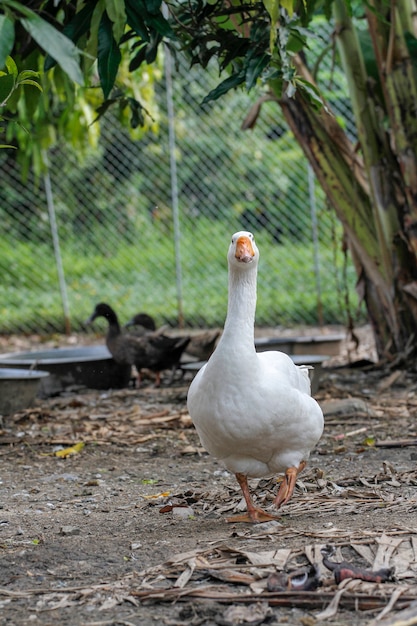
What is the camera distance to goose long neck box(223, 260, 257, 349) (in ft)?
12.9

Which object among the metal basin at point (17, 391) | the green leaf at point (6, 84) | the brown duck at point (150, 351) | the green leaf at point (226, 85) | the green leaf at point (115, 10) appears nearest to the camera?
the green leaf at point (6, 84)

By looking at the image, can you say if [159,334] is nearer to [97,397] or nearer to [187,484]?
[97,397]

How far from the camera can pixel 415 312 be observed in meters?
7.81

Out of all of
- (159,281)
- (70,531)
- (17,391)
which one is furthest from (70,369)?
(159,281)

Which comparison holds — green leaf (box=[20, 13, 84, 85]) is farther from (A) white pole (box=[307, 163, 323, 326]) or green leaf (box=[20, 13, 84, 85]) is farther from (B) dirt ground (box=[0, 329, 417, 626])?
(A) white pole (box=[307, 163, 323, 326])

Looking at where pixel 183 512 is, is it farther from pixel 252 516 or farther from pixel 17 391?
pixel 17 391

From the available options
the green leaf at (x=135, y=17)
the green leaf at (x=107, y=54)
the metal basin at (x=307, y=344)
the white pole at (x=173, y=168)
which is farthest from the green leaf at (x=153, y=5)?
the white pole at (x=173, y=168)

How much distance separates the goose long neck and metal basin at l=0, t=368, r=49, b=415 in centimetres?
281

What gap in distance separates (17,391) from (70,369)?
1.33 metres

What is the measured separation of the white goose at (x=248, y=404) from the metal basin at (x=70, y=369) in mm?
3844

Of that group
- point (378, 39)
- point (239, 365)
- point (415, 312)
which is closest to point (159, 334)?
point (415, 312)

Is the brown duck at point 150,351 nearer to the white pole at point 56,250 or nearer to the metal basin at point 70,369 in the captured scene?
the metal basin at point 70,369

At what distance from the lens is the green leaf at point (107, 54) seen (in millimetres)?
3891

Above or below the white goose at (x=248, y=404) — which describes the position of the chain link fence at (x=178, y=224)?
above
